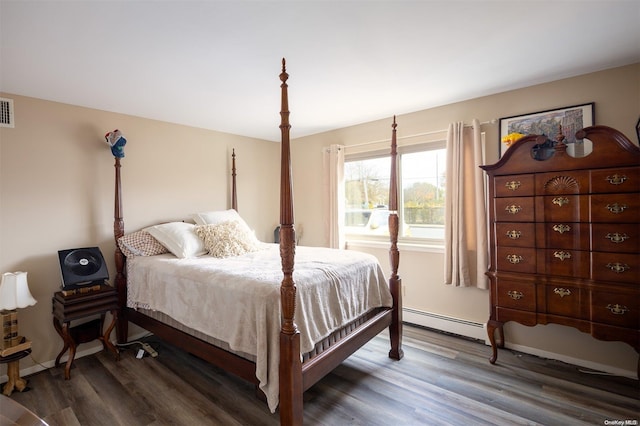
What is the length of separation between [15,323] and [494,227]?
150 inches

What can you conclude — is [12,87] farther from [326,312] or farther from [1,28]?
[326,312]

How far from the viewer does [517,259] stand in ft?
7.63

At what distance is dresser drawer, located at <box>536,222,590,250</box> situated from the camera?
2.07 meters

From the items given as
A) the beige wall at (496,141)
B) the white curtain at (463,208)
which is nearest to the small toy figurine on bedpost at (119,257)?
the beige wall at (496,141)

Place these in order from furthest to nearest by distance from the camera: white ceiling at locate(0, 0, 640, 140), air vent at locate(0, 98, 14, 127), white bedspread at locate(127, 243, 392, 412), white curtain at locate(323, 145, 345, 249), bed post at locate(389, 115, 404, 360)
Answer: white curtain at locate(323, 145, 345, 249)
bed post at locate(389, 115, 404, 360)
air vent at locate(0, 98, 14, 127)
white bedspread at locate(127, 243, 392, 412)
white ceiling at locate(0, 0, 640, 140)

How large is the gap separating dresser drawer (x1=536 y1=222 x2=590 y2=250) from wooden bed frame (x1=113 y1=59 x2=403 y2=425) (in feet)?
3.52

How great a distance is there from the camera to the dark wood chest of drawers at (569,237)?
1932mm

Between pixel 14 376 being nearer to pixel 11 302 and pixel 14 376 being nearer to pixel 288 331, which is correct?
pixel 11 302

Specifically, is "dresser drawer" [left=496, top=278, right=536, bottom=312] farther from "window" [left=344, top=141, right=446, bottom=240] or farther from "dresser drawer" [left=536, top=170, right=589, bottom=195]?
"window" [left=344, top=141, right=446, bottom=240]

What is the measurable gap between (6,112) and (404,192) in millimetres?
3725

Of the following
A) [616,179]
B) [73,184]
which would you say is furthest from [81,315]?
[616,179]

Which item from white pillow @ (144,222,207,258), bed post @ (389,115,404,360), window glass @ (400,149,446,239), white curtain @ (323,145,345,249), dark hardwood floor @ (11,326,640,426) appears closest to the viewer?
dark hardwood floor @ (11,326,640,426)

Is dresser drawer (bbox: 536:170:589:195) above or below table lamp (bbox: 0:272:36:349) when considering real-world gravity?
above

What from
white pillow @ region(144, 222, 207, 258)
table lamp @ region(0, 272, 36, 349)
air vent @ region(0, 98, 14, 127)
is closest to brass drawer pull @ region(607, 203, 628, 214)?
white pillow @ region(144, 222, 207, 258)
